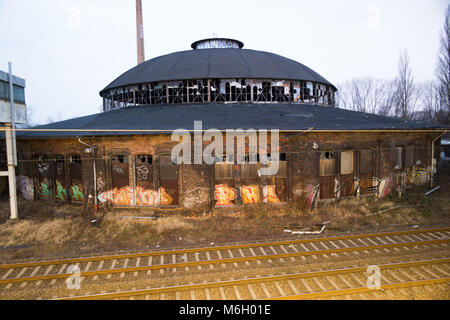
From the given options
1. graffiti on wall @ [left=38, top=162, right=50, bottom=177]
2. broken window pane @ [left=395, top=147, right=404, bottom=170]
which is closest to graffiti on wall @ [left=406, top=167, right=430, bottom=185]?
broken window pane @ [left=395, top=147, right=404, bottom=170]

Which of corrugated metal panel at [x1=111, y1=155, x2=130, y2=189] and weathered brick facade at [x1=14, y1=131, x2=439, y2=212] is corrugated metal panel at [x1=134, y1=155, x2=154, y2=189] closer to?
weathered brick facade at [x1=14, y1=131, x2=439, y2=212]

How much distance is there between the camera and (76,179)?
52.2 ft

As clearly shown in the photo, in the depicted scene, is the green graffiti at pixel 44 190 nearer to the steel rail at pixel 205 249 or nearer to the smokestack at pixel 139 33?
the steel rail at pixel 205 249

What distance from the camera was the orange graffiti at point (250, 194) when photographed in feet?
47.3

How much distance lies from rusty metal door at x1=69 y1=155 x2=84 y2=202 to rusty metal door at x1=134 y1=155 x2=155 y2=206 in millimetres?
3754

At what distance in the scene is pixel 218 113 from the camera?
1609 cm

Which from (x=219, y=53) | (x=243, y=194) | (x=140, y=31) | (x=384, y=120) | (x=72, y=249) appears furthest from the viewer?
(x=140, y=31)

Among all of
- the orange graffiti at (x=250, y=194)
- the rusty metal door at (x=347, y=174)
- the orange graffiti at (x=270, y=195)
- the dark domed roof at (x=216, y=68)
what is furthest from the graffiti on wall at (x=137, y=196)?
the rusty metal door at (x=347, y=174)

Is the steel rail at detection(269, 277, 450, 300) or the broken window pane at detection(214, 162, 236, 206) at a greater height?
the broken window pane at detection(214, 162, 236, 206)

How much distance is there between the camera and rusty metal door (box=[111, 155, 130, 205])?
1454 cm

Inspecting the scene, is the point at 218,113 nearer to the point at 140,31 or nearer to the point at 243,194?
the point at 243,194

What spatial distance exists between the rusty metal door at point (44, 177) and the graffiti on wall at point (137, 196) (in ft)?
15.7

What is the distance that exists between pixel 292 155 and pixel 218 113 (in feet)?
16.1
